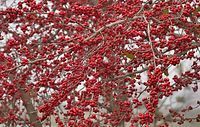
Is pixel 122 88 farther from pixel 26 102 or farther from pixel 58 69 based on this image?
pixel 26 102

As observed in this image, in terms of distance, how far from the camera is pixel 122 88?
400 centimetres

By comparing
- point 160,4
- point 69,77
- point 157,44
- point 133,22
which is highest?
point 160,4

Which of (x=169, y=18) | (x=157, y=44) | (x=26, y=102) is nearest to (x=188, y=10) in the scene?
(x=169, y=18)

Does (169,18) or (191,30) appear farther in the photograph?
(191,30)

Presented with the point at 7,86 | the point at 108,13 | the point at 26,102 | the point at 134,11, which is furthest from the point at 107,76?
the point at 26,102

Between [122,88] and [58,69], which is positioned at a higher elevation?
[122,88]

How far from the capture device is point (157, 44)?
2881mm

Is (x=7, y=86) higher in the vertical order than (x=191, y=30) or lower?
lower

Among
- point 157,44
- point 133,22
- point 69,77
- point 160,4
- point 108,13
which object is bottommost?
point 69,77

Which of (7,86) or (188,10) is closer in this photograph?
(188,10)

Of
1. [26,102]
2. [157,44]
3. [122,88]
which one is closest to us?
[157,44]

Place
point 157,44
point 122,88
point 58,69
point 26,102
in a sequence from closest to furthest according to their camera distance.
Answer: point 157,44 < point 58,69 < point 122,88 < point 26,102

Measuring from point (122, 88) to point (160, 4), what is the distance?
109 centimetres

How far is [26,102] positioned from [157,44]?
3508 mm
